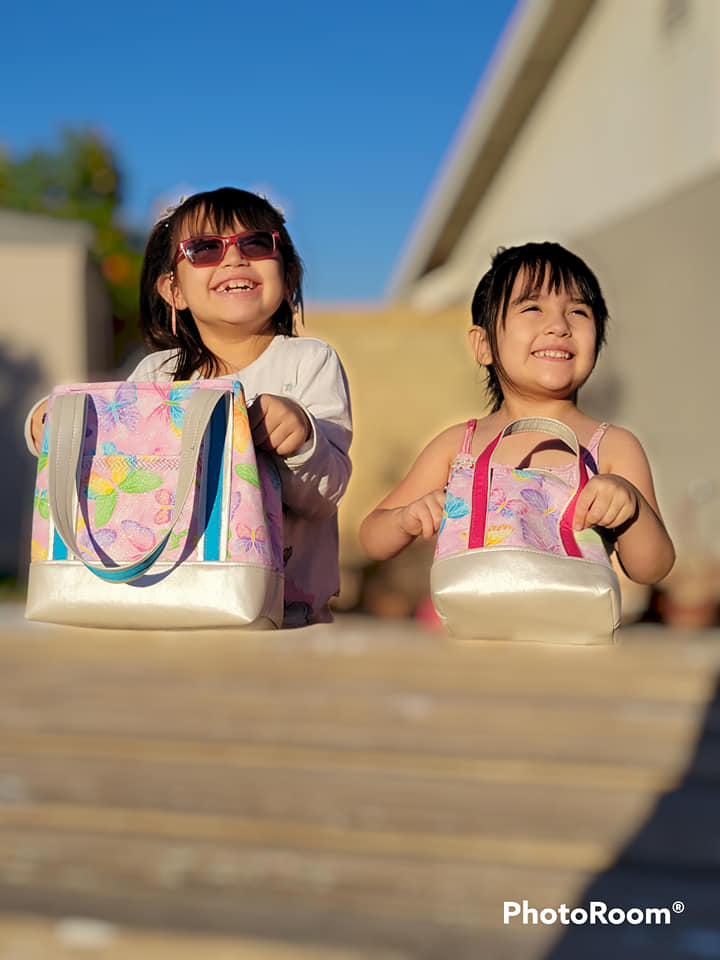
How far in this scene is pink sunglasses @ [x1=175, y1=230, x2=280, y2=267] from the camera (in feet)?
6.03

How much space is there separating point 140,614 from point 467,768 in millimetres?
190744

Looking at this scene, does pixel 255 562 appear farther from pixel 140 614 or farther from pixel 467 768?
pixel 467 768

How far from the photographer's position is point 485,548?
5.11 ft

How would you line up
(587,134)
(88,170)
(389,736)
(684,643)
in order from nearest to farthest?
(587,134), (88,170), (684,643), (389,736)

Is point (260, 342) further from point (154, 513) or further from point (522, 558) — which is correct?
point (522, 558)

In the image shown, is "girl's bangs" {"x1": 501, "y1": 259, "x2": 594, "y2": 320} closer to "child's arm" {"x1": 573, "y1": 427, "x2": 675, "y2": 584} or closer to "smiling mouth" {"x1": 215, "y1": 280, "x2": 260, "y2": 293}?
"child's arm" {"x1": 573, "y1": 427, "x2": 675, "y2": 584}

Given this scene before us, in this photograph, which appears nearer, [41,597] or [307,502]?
[41,597]

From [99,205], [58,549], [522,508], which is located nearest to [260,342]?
[58,549]

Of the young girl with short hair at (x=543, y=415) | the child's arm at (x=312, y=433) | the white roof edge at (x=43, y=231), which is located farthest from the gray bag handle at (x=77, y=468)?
the white roof edge at (x=43, y=231)

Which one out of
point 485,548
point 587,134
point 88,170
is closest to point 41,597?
point 485,548

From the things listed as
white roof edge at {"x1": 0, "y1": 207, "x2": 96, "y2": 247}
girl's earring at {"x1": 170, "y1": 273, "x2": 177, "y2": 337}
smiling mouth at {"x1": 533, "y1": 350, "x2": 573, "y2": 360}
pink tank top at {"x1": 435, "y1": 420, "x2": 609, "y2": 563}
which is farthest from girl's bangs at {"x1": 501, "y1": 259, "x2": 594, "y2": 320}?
white roof edge at {"x1": 0, "y1": 207, "x2": 96, "y2": 247}

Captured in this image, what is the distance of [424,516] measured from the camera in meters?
1.70

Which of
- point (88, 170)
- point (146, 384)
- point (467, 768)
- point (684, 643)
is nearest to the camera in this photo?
point (146, 384)

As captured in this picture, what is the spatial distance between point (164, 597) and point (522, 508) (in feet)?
1.73
